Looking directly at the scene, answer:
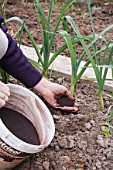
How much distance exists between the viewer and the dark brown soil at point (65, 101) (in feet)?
6.56

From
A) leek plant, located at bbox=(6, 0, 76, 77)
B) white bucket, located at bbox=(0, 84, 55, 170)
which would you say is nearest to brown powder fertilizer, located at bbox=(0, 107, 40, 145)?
white bucket, located at bbox=(0, 84, 55, 170)

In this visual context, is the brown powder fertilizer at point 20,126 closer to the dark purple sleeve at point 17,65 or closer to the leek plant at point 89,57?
the dark purple sleeve at point 17,65

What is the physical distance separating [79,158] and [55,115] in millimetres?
250

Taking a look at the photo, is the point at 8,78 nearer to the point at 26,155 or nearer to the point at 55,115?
the point at 55,115

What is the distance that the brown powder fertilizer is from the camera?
5.70ft

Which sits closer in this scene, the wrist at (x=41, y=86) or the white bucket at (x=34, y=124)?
the white bucket at (x=34, y=124)

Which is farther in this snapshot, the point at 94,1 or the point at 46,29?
the point at 94,1

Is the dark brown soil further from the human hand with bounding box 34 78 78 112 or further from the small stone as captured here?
the small stone

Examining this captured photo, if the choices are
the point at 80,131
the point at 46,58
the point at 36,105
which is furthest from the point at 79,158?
the point at 46,58

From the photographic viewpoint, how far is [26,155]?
5.44 feet

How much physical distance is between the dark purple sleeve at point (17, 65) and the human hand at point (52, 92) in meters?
0.03

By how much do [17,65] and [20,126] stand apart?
26 cm

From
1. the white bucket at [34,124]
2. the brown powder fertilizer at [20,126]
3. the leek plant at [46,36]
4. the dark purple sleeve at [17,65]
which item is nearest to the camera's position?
the white bucket at [34,124]

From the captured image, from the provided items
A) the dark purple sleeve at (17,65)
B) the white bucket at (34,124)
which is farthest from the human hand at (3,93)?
the dark purple sleeve at (17,65)
